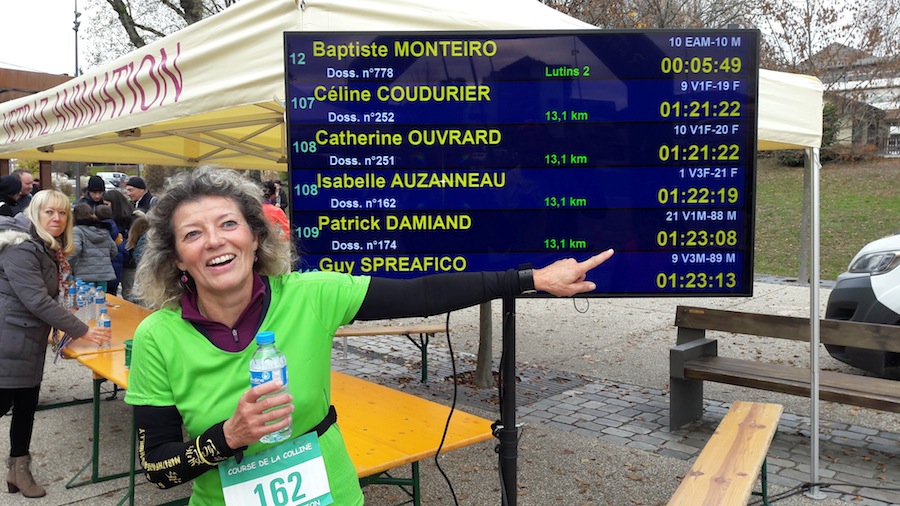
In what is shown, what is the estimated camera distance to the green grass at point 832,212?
1573 cm

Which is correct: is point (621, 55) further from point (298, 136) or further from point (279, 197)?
point (279, 197)

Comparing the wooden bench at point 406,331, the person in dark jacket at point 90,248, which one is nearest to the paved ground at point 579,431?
the wooden bench at point 406,331

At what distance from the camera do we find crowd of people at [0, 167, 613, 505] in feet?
5.96

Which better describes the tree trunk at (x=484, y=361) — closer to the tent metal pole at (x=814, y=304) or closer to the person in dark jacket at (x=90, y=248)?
the tent metal pole at (x=814, y=304)

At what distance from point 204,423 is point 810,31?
1836cm

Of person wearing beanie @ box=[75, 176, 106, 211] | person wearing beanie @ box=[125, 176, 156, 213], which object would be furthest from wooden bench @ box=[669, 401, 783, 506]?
person wearing beanie @ box=[75, 176, 106, 211]

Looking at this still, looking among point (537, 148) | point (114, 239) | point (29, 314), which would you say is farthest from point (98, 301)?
point (114, 239)

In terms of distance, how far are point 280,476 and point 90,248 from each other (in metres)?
7.34

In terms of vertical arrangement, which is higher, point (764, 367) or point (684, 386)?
point (764, 367)

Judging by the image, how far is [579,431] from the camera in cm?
553

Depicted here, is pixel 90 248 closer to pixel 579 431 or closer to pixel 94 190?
pixel 94 190

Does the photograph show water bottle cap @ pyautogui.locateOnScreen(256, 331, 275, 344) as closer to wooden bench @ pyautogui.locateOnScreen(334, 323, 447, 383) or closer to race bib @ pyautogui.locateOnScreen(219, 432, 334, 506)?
race bib @ pyautogui.locateOnScreen(219, 432, 334, 506)

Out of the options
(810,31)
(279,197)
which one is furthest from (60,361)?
(810,31)

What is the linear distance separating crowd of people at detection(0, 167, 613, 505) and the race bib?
2 centimetres
